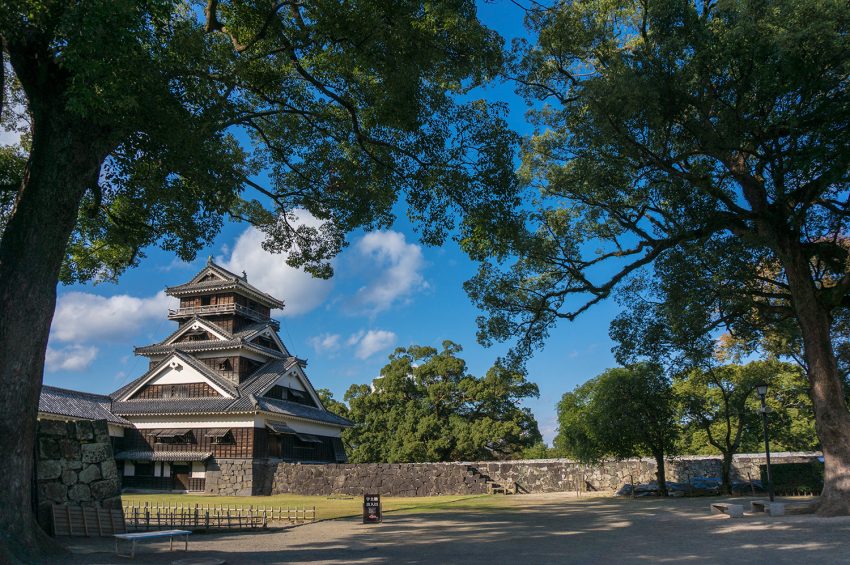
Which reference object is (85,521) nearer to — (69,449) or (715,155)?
(69,449)

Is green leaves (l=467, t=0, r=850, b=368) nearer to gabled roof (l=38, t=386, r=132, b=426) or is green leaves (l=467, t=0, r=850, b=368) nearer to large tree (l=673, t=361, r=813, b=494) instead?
large tree (l=673, t=361, r=813, b=494)

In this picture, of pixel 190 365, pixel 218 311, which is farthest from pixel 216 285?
pixel 190 365

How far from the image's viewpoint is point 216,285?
129 ft

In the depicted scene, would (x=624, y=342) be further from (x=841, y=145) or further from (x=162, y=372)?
(x=162, y=372)

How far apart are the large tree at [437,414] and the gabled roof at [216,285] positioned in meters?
10.6

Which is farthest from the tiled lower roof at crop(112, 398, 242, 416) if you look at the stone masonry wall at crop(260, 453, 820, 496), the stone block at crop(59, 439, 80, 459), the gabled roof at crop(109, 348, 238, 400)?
the stone block at crop(59, 439, 80, 459)

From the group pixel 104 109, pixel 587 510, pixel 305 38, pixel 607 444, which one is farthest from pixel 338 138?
pixel 607 444

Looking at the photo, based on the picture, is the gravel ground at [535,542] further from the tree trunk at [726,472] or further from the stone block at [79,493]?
the tree trunk at [726,472]

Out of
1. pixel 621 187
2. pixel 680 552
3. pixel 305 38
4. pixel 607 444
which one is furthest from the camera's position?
pixel 607 444

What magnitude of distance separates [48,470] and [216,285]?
96.4 ft

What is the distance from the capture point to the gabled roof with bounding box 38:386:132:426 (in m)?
31.9

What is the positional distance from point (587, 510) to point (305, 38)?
16.1 metres

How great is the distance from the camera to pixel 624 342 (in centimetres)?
1788

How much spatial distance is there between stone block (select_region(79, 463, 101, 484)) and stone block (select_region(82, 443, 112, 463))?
0.11 metres
